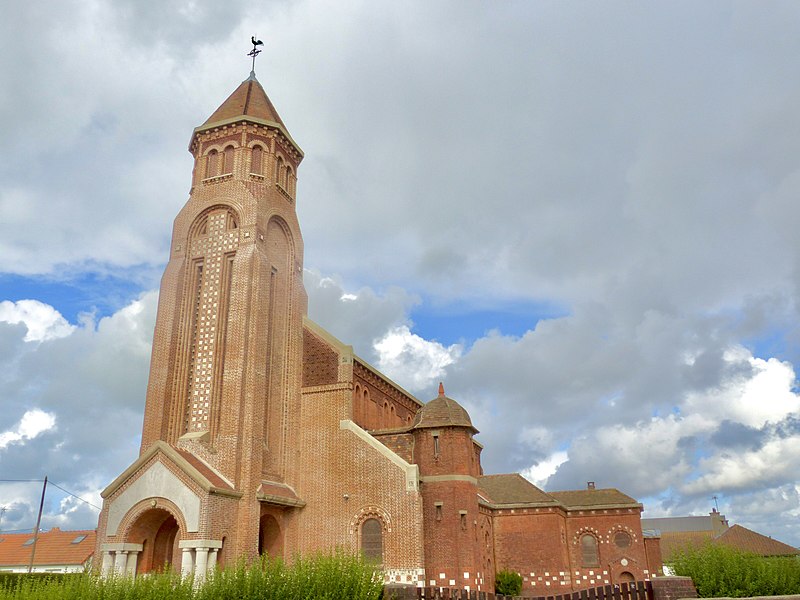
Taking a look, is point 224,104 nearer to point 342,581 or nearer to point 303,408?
point 303,408

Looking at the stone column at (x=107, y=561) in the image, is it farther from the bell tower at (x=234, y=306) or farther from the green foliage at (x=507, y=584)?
the green foliage at (x=507, y=584)

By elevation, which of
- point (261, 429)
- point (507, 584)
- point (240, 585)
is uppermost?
point (261, 429)

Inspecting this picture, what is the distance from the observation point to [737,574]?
17375 mm

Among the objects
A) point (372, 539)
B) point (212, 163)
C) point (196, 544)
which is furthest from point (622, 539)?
point (212, 163)

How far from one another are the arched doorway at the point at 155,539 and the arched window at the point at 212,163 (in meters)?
15.7

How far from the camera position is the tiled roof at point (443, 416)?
29016mm

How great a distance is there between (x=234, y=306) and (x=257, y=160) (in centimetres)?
789

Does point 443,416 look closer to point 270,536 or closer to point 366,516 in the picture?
point 366,516

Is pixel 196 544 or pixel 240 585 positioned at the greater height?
pixel 196 544

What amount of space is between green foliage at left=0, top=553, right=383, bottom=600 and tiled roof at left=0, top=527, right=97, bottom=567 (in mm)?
39944

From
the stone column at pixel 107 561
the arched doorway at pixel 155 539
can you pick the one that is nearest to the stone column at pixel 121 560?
the stone column at pixel 107 561

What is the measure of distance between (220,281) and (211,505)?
10.1 metres

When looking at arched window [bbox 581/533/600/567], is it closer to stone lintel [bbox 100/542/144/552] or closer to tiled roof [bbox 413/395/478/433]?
tiled roof [bbox 413/395/478/433]

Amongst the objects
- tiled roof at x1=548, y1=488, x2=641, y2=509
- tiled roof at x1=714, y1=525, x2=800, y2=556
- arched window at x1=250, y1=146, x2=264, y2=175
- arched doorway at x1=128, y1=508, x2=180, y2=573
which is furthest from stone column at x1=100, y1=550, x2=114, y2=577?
tiled roof at x1=714, y1=525, x2=800, y2=556
